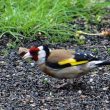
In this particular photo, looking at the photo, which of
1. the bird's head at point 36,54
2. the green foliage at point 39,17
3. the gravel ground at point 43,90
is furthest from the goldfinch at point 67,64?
the green foliage at point 39,17

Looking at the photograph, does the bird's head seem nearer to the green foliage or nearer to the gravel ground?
the gravel ground

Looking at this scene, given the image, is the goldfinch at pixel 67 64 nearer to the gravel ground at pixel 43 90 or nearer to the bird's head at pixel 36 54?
the bird's head at pixel 36 54

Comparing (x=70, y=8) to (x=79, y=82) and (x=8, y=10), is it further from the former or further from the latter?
(x=79, y=82)

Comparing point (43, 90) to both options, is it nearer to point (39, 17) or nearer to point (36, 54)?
point (36, 54)

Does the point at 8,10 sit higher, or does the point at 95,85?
the point at 8,10

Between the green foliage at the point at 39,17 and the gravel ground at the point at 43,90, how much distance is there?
2.07 ft

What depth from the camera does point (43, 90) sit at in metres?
5.86

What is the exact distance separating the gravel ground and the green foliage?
631 millimetres

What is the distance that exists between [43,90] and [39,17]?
189 centimetres

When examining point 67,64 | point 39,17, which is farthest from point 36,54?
point 39,17

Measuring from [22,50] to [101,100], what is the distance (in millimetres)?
1097

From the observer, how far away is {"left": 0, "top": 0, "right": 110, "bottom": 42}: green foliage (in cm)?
742

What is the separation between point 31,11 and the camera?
770cm

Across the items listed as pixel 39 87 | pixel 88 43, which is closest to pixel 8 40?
pixel 88 43
